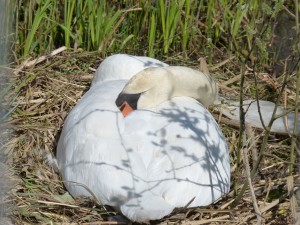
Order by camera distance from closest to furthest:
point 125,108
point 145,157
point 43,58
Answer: point 145,157
point 125,108
point 43,58

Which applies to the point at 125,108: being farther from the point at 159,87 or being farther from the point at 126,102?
the point at 159,87

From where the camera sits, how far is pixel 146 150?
10.5ft

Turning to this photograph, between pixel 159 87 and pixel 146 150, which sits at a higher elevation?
pixel 159 87

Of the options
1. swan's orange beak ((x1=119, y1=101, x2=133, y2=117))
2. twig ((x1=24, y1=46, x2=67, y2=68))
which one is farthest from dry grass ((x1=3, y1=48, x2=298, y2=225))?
swan's orange beak ((x1=119, y1=101, x2=133, y2=117))

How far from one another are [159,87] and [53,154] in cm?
68

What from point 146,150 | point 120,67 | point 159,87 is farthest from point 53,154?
point 146,150

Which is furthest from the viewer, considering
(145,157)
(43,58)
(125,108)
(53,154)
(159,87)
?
(43,58)

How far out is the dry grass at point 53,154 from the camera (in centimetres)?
328

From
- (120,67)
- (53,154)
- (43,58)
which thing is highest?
(120,67)

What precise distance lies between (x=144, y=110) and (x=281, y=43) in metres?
1.75

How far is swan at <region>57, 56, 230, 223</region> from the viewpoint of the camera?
10.1 feet

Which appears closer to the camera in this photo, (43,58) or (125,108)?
(125,108)

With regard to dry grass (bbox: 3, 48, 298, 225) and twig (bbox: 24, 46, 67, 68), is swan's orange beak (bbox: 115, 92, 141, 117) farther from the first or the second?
twig (bbox: 24, 46, 67, 68)

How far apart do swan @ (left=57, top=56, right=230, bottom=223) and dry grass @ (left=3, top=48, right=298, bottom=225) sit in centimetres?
9
